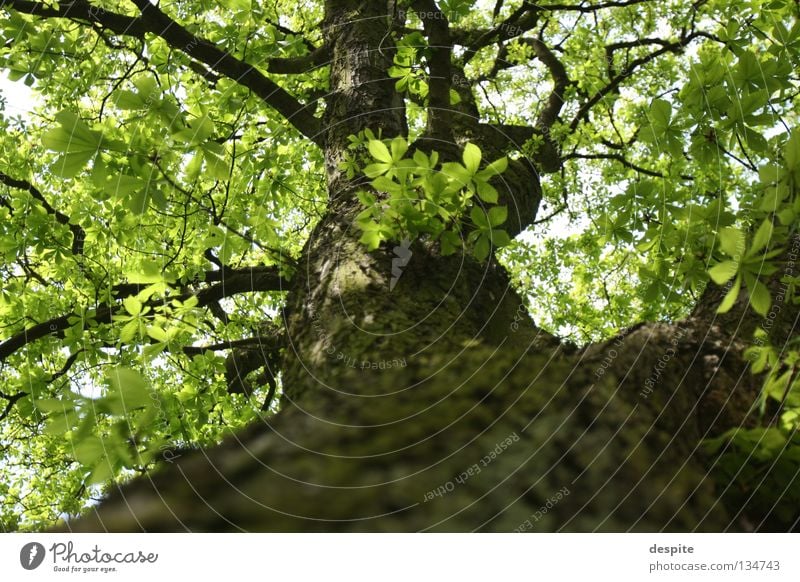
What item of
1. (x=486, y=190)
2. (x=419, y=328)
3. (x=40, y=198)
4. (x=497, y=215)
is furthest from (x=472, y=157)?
(x=40, y=198)

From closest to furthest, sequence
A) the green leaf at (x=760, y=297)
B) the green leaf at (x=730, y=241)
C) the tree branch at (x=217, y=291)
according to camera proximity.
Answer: the green leaf at (x=730, y=241), the green leaf at (x=760, y=297), the tree branch at (x=217, y=291)

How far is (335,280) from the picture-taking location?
238 cm

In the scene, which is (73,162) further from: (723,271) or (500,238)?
(723,271)

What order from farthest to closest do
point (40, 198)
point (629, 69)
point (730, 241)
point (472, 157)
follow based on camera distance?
point (629, 69)
point (40, 198)
point (472, 157)
point (730, 241)

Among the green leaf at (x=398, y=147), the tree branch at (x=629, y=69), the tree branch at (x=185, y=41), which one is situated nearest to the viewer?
the green leaf at (x=398, y=147)

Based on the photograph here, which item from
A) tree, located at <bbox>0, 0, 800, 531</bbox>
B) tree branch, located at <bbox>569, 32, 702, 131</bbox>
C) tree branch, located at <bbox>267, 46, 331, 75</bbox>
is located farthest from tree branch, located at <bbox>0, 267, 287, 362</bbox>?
tree branch, located at <bbox>569, 32, 702, 131</bbox>

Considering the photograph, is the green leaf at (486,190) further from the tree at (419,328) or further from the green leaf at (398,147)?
the green leaf at (398,147)

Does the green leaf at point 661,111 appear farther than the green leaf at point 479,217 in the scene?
Yes

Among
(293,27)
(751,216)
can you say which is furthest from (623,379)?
(293,27)

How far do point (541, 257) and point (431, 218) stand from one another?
19.0ft

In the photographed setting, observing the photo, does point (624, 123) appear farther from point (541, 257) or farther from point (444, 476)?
point (444, 476)

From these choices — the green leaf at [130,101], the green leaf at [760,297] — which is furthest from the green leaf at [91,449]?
the green leaf at [760,297]

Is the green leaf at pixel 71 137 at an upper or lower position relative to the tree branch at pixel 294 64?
lower

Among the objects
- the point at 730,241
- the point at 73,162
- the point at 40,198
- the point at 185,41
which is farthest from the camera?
the point at 40,198
